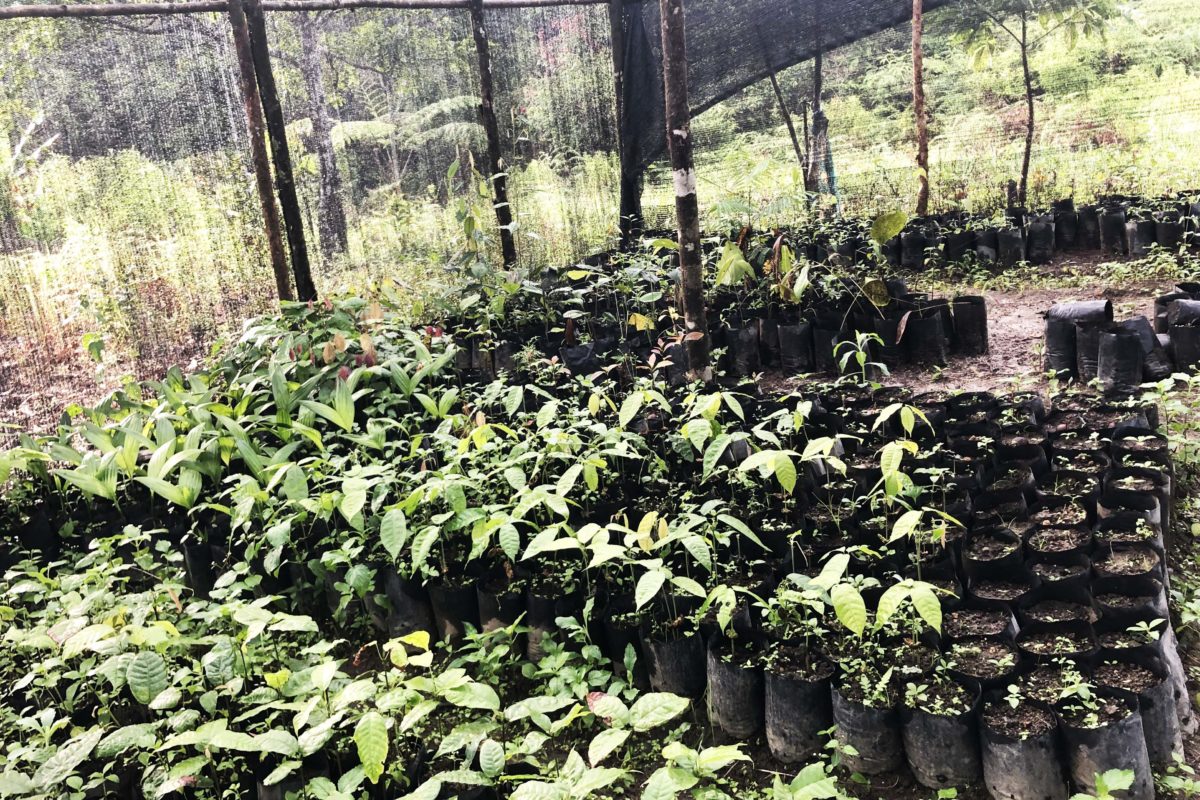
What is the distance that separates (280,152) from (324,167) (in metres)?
0.63

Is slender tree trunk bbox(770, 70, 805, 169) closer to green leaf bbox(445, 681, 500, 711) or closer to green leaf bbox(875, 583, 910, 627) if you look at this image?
green leaf bbox(875, 583, 910, 627)

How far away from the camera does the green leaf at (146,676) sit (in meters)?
1.94

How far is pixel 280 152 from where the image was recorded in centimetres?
479

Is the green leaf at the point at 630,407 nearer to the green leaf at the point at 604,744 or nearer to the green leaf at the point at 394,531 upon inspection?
the green leaf at the point at 394,531

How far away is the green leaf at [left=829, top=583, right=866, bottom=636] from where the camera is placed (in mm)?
1800

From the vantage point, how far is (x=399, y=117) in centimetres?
587

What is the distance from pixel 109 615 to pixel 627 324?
313 cm

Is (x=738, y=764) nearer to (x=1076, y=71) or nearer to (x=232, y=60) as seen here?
(x=232, y=60)

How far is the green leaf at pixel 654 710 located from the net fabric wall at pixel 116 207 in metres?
3.49

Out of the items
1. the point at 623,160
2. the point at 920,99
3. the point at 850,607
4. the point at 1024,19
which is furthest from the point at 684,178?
the point at 1024,19

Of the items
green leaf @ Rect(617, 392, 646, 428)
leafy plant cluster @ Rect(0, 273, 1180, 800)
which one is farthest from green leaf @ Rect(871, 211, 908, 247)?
green leaf @ Rect(617, 392, 646, 428)

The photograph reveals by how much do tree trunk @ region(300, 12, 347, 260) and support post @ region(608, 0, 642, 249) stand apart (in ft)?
7.59

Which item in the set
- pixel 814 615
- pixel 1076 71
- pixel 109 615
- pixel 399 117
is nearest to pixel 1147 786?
pixel 814 615

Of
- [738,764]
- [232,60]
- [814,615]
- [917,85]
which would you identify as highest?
[232,60]
